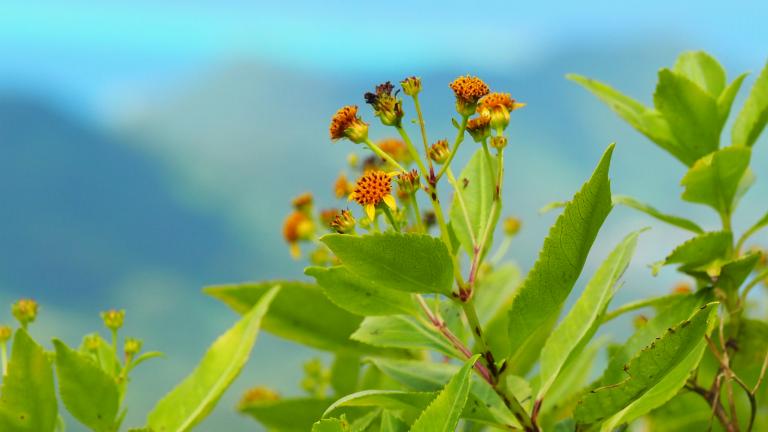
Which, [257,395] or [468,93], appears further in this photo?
[257,395]

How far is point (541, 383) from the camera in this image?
2.14m

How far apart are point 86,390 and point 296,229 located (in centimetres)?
158

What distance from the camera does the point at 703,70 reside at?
2951mm

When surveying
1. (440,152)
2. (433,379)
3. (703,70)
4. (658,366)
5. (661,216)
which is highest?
(703,70)

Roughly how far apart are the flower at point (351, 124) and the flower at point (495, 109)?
0.28 meters

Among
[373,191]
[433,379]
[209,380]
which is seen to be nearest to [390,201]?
[373,191]

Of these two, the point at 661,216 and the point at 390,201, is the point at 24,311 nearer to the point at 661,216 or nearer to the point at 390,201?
the point at 390,201

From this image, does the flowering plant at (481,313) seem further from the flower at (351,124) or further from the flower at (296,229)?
the flower at (296,229)

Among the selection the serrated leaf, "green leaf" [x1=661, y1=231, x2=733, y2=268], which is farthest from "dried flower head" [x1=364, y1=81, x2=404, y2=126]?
the serrated leaf

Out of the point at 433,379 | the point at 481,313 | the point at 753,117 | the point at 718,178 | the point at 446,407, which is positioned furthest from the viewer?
the point at 481,313

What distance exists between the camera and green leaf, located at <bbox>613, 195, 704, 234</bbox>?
2.73 meters

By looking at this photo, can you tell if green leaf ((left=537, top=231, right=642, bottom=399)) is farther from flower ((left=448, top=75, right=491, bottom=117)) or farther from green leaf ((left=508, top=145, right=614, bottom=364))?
flower ((left=448, top=75, right=491, bottom=117))

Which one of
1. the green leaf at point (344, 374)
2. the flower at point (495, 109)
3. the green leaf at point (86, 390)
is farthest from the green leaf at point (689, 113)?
the green leaf at point (86, 390)

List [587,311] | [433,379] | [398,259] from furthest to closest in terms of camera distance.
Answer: [433,379] → [587,311] → [398,259]
